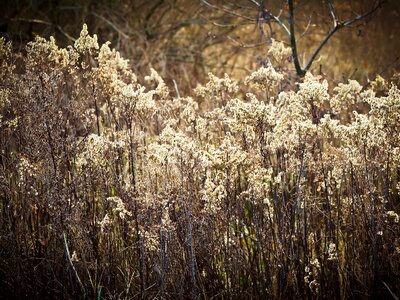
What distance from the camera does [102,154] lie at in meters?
2.99

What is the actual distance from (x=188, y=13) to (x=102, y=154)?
6.25m

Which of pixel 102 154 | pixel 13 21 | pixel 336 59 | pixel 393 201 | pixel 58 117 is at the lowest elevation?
pixel 393 201

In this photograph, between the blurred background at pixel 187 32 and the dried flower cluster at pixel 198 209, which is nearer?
the dried flower cluster at pixel 198 209

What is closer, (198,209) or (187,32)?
(198,209)

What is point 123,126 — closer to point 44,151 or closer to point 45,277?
point 44,151

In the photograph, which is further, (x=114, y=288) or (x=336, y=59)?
(x=336, y=59)

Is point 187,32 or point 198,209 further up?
point 187,32

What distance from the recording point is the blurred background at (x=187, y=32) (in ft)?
26.1

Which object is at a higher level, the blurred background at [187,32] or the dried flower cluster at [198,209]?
the blurred background at [187,32]

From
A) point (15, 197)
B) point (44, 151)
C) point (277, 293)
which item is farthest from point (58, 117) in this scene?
point (277, 293)

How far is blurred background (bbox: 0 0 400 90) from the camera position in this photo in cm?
794

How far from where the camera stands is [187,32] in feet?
29.9

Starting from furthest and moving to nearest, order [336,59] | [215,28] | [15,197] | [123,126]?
[215,28], [336,59], [123,126], [15,197]

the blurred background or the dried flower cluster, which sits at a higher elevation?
the blurred background
